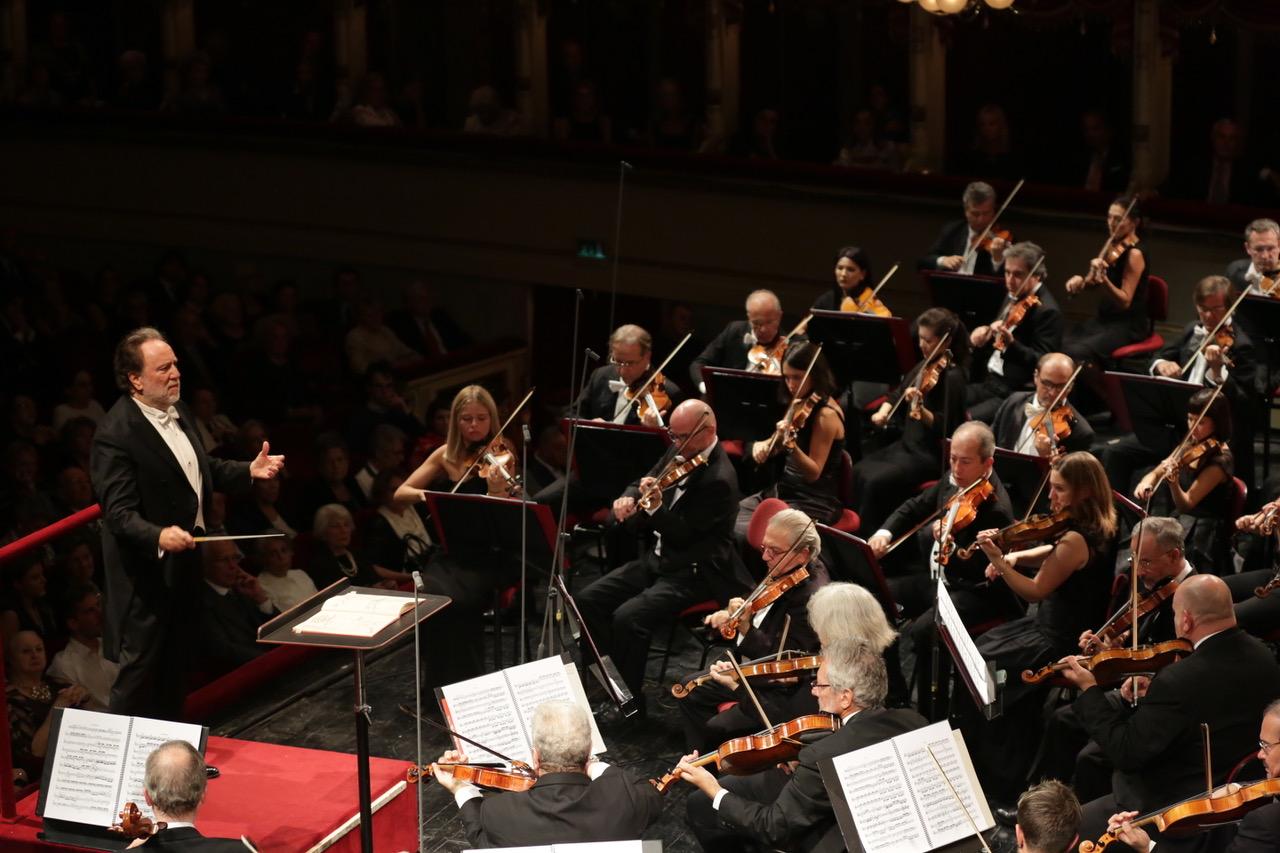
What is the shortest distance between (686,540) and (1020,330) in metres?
2.24

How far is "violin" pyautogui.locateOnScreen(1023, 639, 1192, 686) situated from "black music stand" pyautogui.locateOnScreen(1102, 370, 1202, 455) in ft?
5.12

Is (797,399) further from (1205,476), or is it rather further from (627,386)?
(1205,476)

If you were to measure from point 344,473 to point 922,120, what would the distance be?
14.2ft

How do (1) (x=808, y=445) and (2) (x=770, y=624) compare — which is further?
(1) (x=808, y=445)

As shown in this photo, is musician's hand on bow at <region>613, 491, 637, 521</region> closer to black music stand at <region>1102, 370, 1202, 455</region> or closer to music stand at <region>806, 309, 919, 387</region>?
music stand at <region>806, 309, 919, 387</region>

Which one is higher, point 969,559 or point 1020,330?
point 1020,330

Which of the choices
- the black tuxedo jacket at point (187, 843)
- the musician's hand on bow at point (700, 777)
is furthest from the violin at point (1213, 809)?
the black tuxedo jacket at point (187, 843)

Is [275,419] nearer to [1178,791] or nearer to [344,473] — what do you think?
[344,473]

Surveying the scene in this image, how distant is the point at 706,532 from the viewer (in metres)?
5.86

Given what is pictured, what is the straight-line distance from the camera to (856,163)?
1006 cm

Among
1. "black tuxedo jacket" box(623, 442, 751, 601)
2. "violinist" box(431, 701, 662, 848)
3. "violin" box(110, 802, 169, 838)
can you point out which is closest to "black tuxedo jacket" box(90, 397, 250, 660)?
"violin" box(110, 802, 169, 838)

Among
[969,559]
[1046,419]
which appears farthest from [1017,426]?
[969,559]

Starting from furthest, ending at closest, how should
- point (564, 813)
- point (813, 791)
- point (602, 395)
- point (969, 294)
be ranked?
point (969, 294) → point (602, 395) → point (813, 791) → point (564, 813)

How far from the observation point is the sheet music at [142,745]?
439 cm
